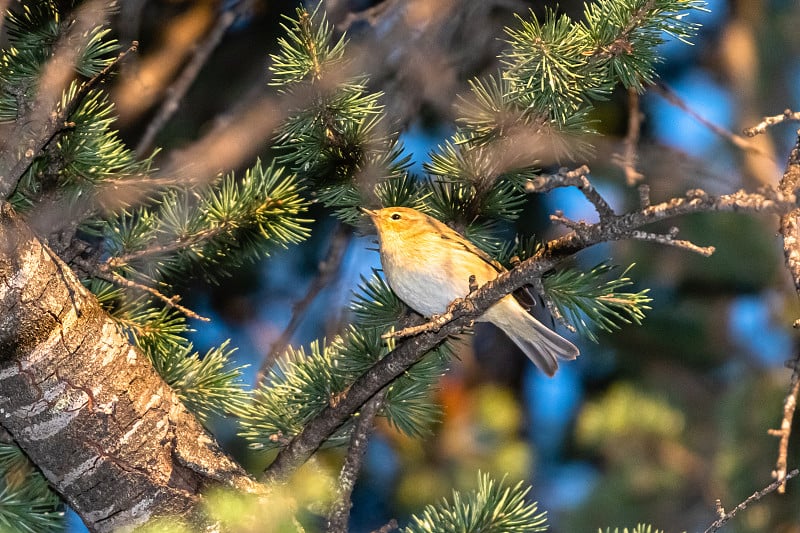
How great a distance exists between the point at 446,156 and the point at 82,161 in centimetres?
91

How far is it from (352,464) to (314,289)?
1268mm

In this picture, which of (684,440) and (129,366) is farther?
(684,440)

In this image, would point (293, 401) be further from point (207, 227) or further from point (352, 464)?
point (207, 227)

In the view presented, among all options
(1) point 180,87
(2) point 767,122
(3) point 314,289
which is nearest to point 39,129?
(2) point 767,122

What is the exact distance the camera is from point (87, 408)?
1.98 metres

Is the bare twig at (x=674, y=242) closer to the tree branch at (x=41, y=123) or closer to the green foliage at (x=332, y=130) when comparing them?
the green foliage at (x=332, y=130)

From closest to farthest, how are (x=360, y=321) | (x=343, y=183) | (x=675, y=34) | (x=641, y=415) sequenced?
1. (x=675, y=34)
2. (x=343, y=183)
3. (x=360, y=321)
4. (x=641, y=415)

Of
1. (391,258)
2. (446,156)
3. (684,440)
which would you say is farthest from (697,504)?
(446,156)

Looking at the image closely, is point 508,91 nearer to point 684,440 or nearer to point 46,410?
point 46,410

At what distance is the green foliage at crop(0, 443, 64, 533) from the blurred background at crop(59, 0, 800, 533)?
1131 mm

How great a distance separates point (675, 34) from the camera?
1984 mm

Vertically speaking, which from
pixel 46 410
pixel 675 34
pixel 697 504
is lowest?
pixel 46 410

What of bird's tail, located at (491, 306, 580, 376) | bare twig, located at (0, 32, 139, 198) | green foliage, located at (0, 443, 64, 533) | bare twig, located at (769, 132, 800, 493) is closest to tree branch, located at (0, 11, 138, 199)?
bare twig, located at (0, 32, 139, 198)

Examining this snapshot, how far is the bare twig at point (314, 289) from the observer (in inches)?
128
